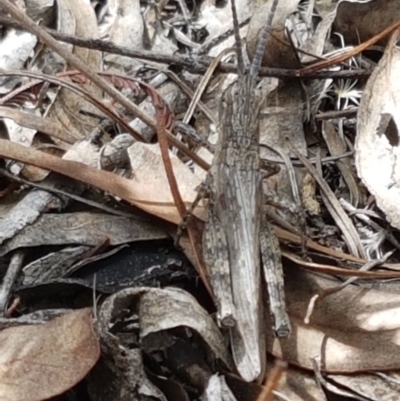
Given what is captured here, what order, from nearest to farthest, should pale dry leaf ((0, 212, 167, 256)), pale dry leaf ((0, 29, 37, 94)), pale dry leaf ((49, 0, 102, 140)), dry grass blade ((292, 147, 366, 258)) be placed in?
pale dry leaf ((0, 212, 167, 256)) < dry grass blade ((292, 147, 366, 258)) < pale dry leaf ((49, 0, 102, 140)) < pale dry leaf ((0, 29, 37, 94))

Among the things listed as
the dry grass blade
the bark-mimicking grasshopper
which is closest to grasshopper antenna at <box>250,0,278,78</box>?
the bark-mimicking grasshopper

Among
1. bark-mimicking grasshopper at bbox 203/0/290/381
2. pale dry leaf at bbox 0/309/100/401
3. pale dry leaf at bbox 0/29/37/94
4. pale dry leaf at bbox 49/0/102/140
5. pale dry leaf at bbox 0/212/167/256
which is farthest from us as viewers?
pale dry leaf at bbox 0/29/37/94

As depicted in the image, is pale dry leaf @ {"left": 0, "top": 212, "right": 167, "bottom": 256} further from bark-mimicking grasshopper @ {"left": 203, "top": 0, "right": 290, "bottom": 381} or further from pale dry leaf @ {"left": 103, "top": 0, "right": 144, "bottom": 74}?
pale dry leaf @ {"left": 103, "top": 0, "right": 144, "bottom": 74}

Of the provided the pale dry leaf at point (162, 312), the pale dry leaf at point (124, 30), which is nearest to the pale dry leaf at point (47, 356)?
the pale dry leaf at point (162, 312)

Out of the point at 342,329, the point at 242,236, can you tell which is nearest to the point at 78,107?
the point at 242,236

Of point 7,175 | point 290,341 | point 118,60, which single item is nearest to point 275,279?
point 290,341

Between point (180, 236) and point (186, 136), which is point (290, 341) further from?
point (186, 136)
